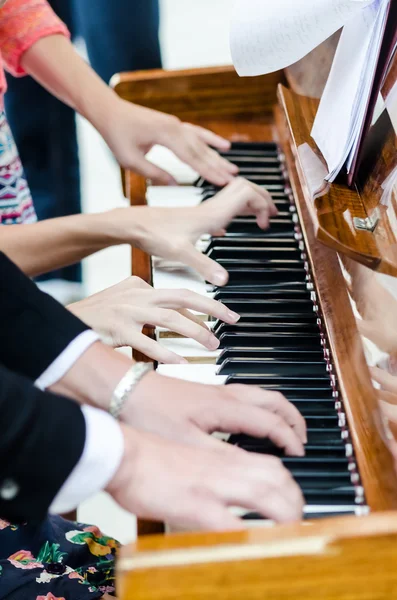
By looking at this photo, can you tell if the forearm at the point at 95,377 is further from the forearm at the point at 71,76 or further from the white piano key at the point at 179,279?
the forearm at the point at 71,76

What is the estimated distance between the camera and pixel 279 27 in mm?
951

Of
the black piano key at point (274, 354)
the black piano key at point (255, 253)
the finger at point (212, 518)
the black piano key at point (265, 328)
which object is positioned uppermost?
the black piano key at point (255, 253)

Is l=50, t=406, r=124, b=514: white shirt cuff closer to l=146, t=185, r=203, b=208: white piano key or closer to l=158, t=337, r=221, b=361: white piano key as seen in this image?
l=158, t=337, r=221, b=361: white piano key

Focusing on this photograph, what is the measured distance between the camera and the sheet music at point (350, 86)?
2.97ft

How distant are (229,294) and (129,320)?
0.17 meters

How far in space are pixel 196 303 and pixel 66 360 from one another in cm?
26

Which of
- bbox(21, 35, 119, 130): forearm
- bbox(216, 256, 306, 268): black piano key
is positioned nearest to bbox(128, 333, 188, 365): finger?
bbox(216, 256, 306, 268): black piano key

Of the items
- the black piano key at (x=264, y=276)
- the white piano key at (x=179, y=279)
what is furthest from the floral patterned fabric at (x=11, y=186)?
the black piano key at (x=264, y=276)

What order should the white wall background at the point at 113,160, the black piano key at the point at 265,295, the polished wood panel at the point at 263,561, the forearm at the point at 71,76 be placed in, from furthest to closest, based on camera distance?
the white wall background at the point at 113,160
the forearm at the point at 71,76
the black piano key at the point at 265,295
the polished wood panel at the point at 263,561

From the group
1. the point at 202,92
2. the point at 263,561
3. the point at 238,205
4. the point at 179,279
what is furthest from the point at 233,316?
the point at 202,92

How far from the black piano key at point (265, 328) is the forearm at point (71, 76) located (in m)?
0.60

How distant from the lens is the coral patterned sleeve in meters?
1.41

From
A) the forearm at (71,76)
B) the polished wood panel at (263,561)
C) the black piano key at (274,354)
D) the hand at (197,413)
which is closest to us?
the polished wood panel at (263,561)

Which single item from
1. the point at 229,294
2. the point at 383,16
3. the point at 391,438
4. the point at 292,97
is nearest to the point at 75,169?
the point at 292,97
